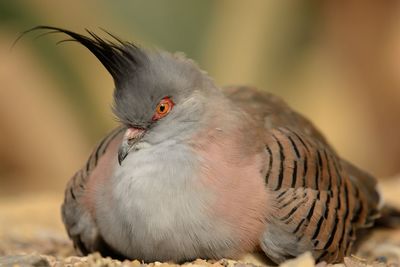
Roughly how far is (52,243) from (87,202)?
142 centimetres

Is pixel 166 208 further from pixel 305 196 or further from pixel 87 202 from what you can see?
pixel 305 196

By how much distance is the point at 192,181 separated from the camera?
16.3ft

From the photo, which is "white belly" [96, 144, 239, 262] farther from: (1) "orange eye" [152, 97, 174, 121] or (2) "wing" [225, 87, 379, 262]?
(2) "wing" [225, 87, 379, 262]

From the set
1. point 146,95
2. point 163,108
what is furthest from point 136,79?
A: point 163,108

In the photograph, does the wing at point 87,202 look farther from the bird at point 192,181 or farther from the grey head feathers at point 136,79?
the grey head feathers at point 136,79

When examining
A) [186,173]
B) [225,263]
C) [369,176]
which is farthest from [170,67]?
[369,176]

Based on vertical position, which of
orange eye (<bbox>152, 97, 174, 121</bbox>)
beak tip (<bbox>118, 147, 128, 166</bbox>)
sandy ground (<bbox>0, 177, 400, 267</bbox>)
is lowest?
sandy ground (<bbox>0, 177, 400, 267</bbox>)

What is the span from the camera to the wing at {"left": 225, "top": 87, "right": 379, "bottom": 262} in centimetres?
512

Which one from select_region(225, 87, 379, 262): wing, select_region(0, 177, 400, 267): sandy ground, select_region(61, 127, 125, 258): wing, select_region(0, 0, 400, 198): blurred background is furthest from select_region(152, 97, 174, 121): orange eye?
select_region(0, 0, 400, 198): blurred background

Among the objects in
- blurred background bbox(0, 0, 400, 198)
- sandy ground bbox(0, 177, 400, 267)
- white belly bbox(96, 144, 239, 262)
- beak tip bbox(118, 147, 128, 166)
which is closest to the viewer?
sandy ground bbox(0, 177, 400, 267)

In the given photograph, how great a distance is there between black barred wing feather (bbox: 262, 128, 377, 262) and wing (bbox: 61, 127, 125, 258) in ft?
3.41

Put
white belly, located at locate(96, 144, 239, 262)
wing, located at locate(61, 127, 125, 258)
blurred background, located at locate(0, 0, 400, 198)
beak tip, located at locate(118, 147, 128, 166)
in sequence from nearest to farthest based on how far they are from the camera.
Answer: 1. white belly, located at locate(96, 144, 239, 262)
2. beak tip, located at locate(118, 147, 128, 166)
3. wing, located at locate(61, 127, 125, 258)
4. blurred background, located at locate(0, 0, 400, 198)

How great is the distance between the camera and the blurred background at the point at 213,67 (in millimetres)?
11141

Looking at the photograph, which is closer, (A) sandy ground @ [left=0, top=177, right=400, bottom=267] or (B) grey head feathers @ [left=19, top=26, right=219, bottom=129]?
(A) sandy ground @ [left=0, top=177, right=400, bottom=267]
